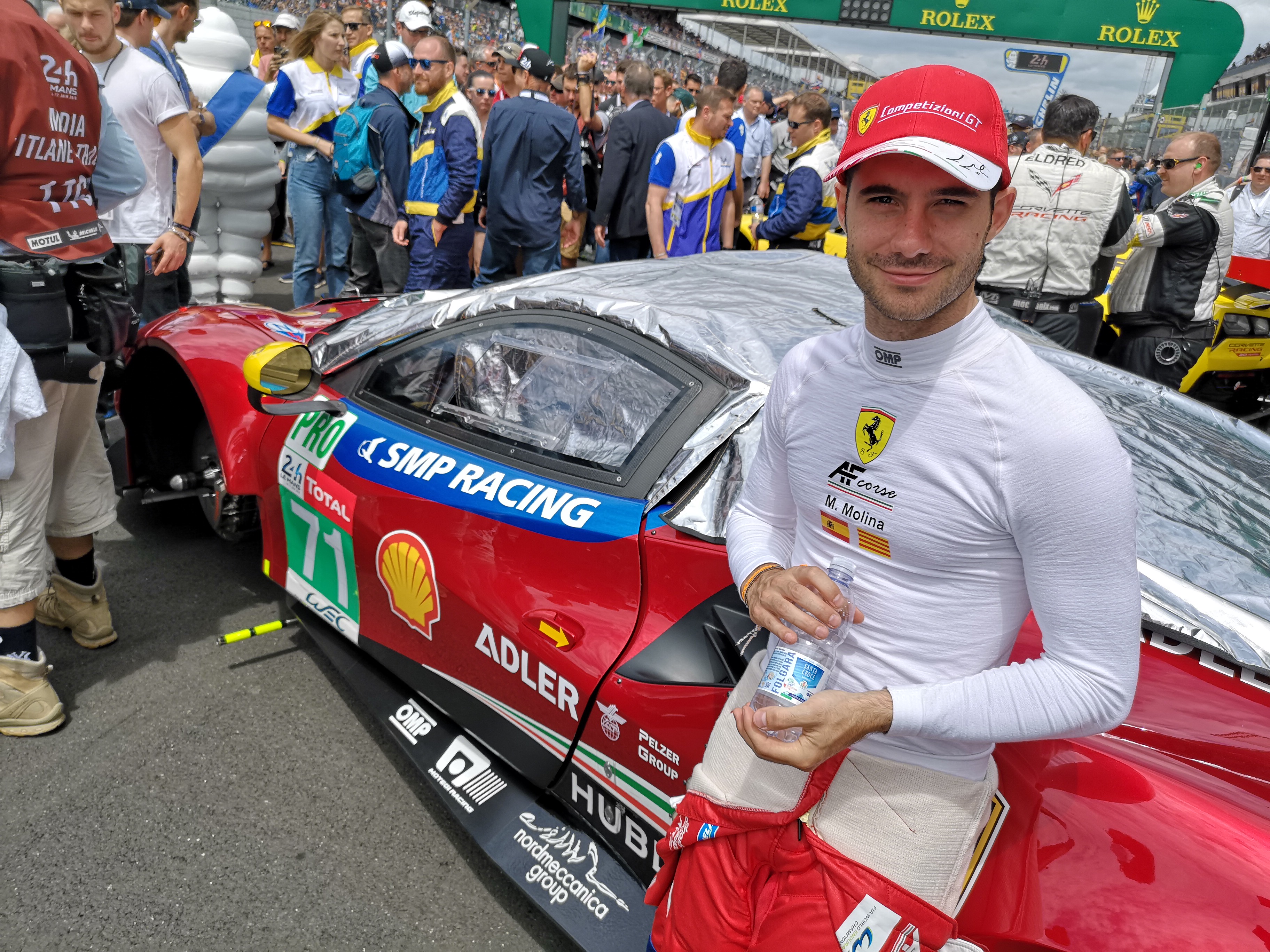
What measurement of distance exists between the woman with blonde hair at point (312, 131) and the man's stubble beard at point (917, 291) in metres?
5.29

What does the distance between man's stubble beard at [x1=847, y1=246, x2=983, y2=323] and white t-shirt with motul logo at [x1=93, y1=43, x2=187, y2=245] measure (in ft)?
10.9

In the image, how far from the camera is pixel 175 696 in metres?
2.62

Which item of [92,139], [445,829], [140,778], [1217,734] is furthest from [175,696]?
Result: [1217,734]

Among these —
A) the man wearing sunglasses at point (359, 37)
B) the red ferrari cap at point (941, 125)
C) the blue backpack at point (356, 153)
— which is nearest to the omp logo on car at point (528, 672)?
the red ferrari cap at point (941, 125)

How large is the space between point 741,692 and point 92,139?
250cm

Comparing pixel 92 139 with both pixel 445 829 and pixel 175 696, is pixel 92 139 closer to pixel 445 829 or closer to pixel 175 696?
pixel 175 696

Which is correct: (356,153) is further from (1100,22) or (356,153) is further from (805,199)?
(1100,22)

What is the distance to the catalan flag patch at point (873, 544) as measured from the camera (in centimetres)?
110

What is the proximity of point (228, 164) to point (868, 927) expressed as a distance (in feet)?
19.2

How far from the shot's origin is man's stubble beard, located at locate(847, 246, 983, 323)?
3.37 feet

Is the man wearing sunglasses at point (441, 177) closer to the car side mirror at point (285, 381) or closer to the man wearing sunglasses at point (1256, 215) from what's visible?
the car side mirror at point (285, 381)

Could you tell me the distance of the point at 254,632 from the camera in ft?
8.82

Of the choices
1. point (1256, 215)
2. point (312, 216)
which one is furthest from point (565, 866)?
point (1256, 215)

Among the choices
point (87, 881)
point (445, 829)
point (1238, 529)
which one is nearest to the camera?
point (1238, 529)
